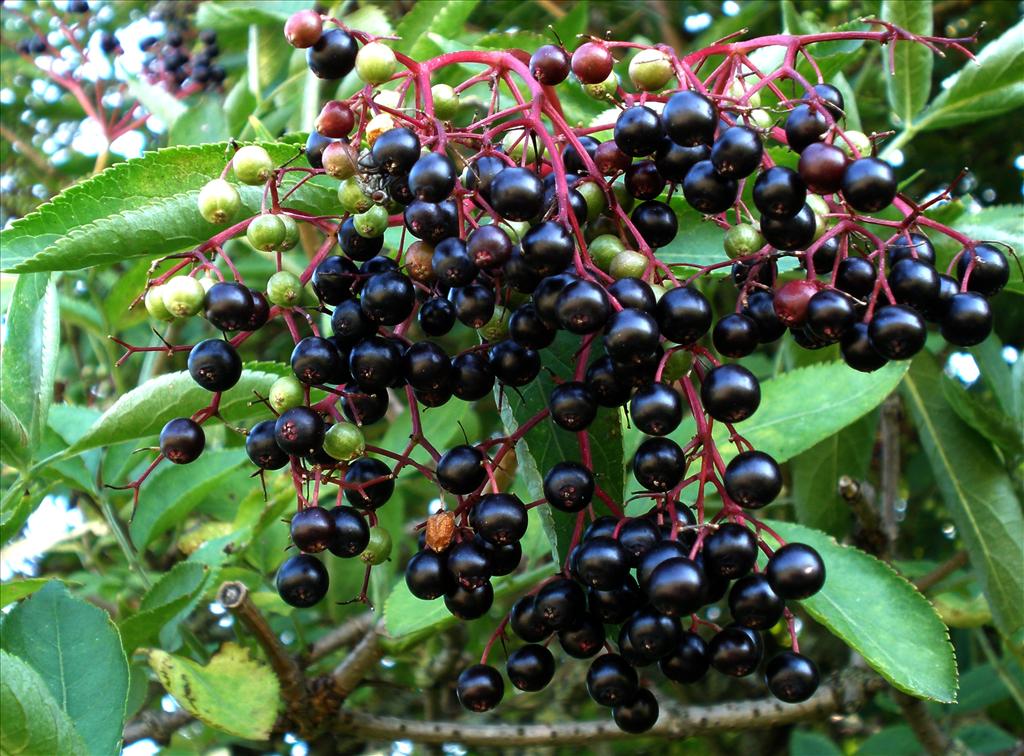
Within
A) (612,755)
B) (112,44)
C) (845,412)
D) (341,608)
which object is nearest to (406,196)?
(845,412)

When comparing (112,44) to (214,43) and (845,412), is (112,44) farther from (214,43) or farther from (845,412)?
(845,412)

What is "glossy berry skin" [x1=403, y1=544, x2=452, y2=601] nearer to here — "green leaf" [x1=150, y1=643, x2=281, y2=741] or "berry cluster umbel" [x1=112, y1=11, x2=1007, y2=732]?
"berry cluster umbel" [x1=112, y1=11, x2=1007, y2=732]

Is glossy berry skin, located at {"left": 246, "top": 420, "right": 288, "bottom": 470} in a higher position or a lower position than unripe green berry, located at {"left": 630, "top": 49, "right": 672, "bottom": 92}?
lower

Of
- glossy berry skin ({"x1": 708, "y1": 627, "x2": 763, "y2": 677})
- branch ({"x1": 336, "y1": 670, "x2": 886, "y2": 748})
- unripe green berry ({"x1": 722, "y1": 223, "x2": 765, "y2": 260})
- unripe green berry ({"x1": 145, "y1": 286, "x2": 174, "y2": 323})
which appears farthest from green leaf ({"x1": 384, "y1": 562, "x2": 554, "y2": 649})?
unripe green berry ({"x1": 722, "y1": 223, "x2": 765, "y2": 260})

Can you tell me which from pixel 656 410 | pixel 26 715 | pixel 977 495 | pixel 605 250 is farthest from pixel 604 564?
pixel 977 495

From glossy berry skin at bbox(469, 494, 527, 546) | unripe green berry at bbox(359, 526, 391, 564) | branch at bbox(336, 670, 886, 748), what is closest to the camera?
glossy berry skin at bbox(469, 494, 527, 546)

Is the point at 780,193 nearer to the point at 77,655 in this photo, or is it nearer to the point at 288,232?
the point at 288,232
